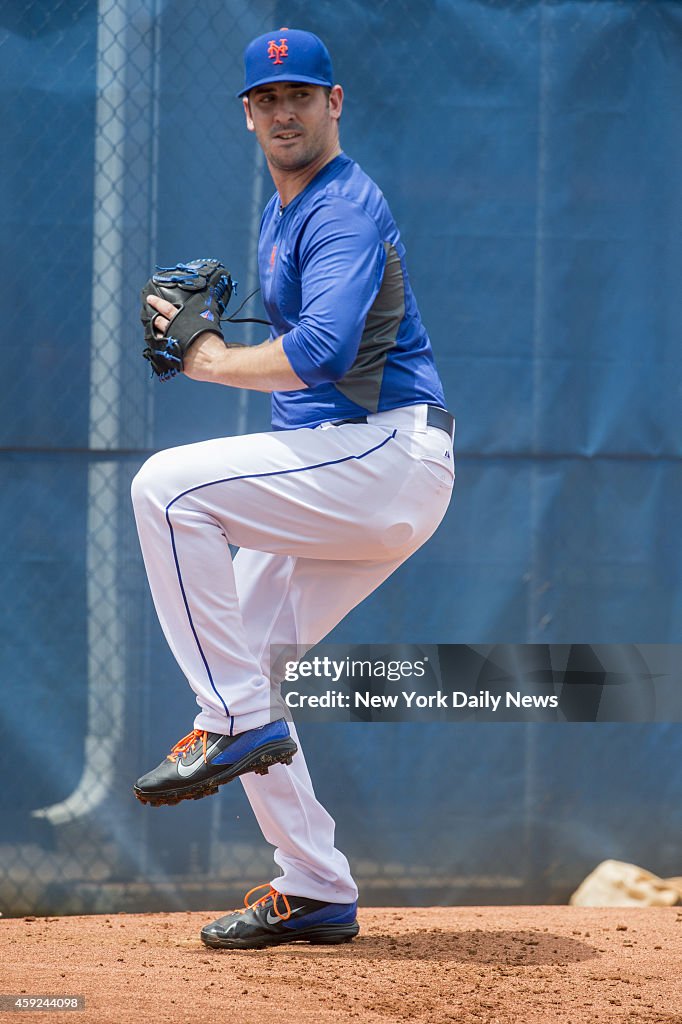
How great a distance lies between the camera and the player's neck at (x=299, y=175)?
10.6ft

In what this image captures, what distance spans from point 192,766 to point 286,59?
1705 mm

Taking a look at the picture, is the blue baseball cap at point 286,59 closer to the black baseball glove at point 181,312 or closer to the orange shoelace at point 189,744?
the black baseball glove at point 181,312

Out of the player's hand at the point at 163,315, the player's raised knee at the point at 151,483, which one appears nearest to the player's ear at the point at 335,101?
the player's hand at the point at 163,315

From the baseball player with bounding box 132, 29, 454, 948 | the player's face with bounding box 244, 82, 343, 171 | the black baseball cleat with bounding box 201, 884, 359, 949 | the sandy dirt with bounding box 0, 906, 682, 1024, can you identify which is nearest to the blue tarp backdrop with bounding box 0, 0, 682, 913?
A: the sandy dirt with bounding box 0, 906, 682, 1024

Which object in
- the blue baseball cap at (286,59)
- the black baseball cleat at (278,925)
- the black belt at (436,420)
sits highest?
the blue baseball cap at (286,59)

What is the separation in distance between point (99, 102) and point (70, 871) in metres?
2.56

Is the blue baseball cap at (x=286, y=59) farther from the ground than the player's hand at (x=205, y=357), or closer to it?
farther from the ground

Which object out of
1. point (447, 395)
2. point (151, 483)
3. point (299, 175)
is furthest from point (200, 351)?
point (447, 395)

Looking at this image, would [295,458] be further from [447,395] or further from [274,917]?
[447,395]

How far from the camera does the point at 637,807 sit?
453 centimetres

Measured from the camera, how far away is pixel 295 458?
3.10m

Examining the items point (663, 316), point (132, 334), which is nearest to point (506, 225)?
point (663, 316)

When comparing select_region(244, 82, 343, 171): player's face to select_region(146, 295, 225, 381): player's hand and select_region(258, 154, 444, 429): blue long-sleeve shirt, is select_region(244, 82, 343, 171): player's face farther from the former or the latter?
select_region(146, 295, 225, 381): player's hand

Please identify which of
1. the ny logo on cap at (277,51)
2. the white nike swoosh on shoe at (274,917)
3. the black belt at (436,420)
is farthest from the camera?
the white nike swoosh on shoe at (274,917)
